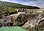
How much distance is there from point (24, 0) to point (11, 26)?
47 centimetres

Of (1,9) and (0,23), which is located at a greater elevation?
(1,9)

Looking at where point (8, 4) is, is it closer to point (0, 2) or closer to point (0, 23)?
point (0, 2)

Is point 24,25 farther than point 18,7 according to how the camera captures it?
No

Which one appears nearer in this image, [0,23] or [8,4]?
[0,23]

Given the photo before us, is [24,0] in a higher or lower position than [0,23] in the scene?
higher

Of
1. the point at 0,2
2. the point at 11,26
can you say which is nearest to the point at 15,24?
the point at 11,26

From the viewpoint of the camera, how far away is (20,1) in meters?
1.83

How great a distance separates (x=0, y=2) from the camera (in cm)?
188

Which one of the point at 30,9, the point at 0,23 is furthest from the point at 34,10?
the point at 0,23

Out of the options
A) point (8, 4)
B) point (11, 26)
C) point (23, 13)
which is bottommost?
point (11, 26)

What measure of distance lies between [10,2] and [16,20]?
0.32 m

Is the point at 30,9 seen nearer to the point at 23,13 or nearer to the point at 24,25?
the point at 23,13

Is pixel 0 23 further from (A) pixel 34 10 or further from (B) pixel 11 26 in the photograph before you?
(A) pixel 34 10

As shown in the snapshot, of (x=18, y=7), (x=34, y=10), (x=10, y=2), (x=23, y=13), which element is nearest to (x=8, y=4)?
(x=10, y=2)
